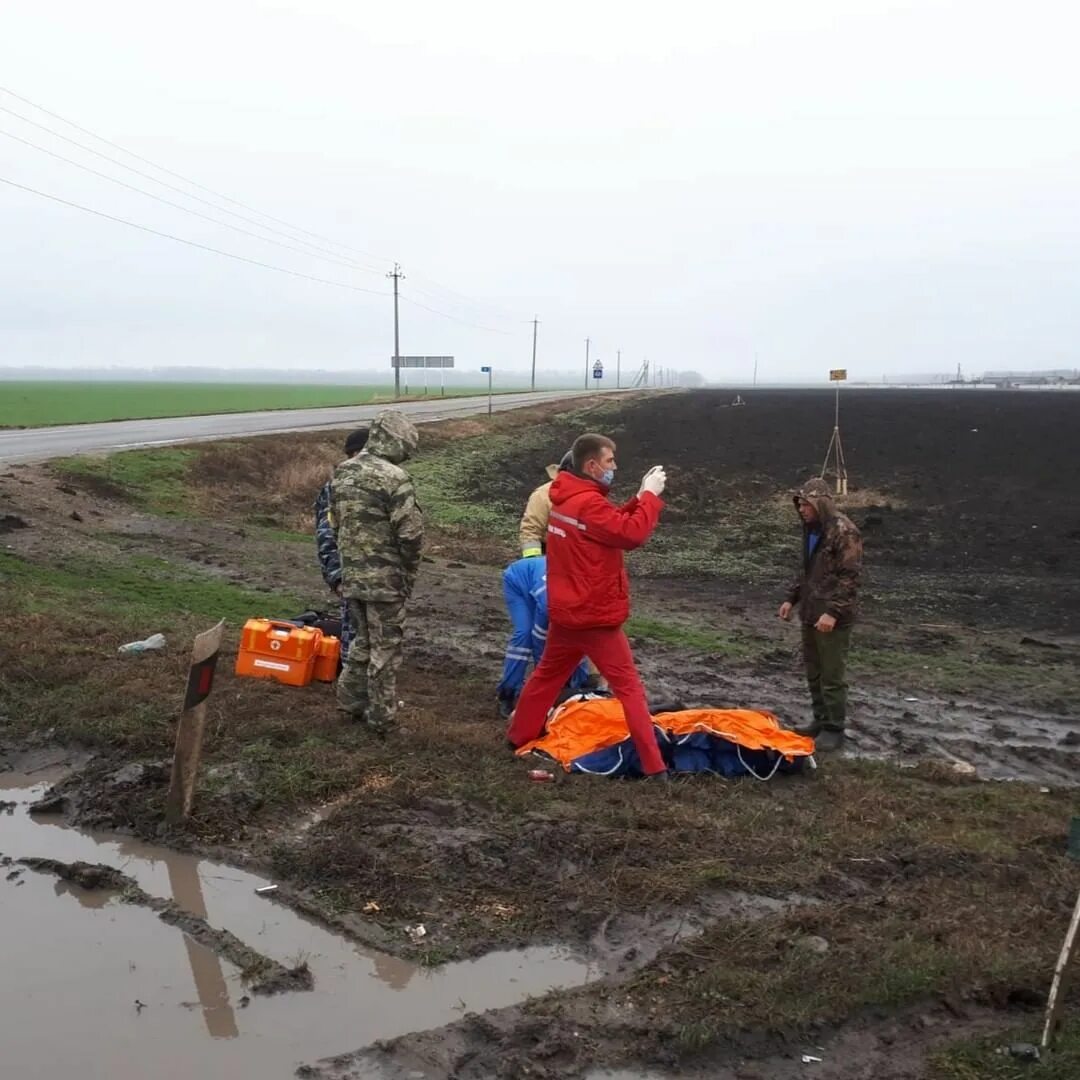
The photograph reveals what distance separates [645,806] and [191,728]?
2.42 m

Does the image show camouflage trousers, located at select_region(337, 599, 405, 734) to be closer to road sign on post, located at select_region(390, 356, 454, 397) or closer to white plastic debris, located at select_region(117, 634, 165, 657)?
white plastic debris, located at select_region(117, 634, 165, 657)

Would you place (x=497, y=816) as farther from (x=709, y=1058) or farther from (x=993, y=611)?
(x=993, y=611)

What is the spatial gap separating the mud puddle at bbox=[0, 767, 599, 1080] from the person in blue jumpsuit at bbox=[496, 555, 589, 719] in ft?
9.28

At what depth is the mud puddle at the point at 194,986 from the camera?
12.2ft

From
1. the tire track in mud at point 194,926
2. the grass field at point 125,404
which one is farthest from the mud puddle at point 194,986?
the grass field at point 125,404

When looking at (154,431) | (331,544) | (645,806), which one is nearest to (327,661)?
(331,544)

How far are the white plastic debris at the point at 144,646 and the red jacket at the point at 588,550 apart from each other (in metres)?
3.75

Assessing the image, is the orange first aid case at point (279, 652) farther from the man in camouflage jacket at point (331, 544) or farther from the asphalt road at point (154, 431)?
the asphalt road at point (154, 431)

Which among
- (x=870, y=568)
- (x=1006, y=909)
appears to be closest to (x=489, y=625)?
(x=1006, y=909)

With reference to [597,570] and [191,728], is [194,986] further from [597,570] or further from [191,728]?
[597,570]

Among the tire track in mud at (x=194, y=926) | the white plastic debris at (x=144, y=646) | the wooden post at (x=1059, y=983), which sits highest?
the wooden post at (x=1059, y=983)

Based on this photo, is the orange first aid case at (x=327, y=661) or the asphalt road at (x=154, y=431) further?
the asphalt road at (x=154, y=431)

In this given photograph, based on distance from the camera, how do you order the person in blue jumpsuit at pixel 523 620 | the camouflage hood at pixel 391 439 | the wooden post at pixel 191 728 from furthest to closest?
the person in blue jumpsuit at pixel 523 620 < the camouflage hood at pixel 391 439 < the wooden post at pixel 191 728

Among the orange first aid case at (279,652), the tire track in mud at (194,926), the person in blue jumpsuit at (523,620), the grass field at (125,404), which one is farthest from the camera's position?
the grass field at (125,404)
